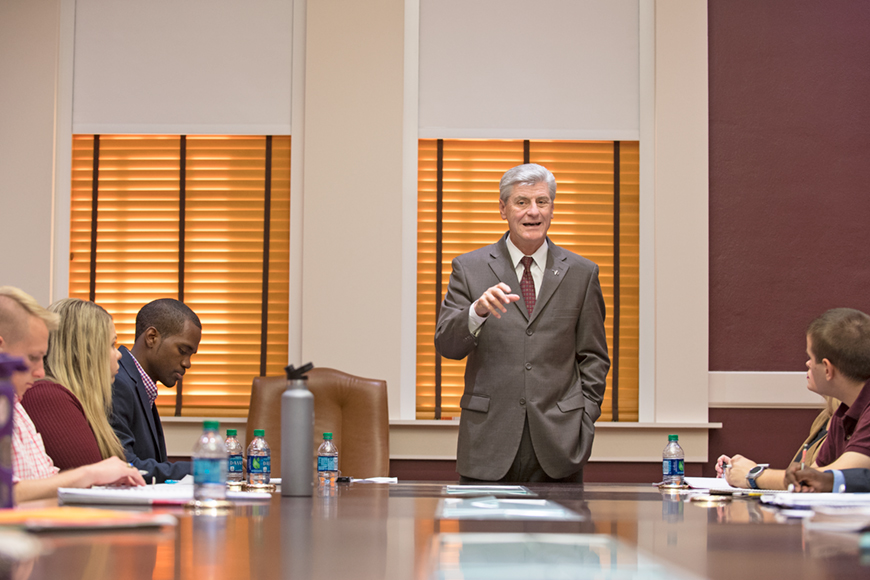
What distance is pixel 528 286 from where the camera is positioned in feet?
9.34

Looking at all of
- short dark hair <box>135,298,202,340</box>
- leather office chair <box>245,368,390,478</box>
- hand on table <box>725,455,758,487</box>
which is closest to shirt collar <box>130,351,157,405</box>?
short dark hair <box>135,298,202,340</box>

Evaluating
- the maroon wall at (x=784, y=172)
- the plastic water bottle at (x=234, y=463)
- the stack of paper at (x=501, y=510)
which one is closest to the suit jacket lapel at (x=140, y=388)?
the plastic water bottle at (x=234, y=463)

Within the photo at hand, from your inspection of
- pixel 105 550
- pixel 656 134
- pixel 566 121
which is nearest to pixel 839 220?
pixel 656 134

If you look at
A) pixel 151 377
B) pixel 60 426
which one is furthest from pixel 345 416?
pixel 60 426

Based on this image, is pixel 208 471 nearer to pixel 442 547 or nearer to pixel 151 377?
pixel 442 547

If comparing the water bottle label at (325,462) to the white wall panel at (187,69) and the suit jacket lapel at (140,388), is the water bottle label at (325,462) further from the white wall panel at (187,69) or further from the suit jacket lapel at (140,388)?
the white wall panel at (187,69)

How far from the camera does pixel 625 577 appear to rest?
2.94ft

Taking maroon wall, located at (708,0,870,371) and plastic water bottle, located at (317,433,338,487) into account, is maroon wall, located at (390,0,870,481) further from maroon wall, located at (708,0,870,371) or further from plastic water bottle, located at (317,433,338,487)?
plastic water bottle, located at (317,433,338,487)

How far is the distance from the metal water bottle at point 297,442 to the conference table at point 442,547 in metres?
0.22

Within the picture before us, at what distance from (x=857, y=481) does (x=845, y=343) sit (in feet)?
2.11

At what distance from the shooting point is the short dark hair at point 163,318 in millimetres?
3139

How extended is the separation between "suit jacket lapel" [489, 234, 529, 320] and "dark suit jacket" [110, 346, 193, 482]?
3.90 feet

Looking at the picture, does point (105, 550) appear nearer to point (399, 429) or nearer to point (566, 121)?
point (399, 429)

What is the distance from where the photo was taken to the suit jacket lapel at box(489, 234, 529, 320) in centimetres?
280
